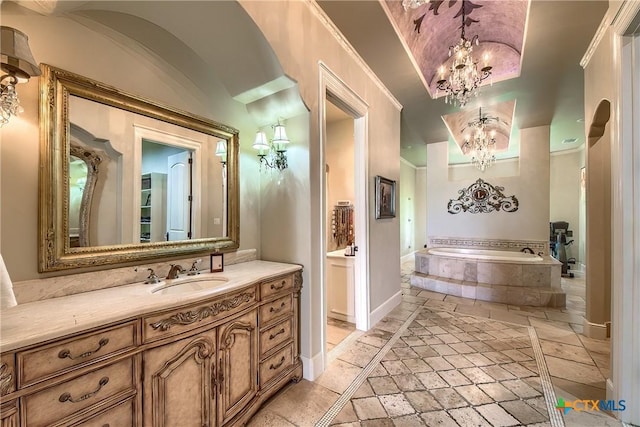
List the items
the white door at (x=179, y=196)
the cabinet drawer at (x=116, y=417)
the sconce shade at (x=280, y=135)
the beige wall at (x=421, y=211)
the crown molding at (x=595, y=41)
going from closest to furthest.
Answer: the cabinet drawer at (x=116, y=417) → the white door at (x=179, y=196) → the sconce shade at (x=280, y=135) → the crown molding at (x=595, y=41) → the beige wall at (x=421, y=211)

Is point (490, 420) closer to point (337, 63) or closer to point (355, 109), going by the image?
point (355, 109)

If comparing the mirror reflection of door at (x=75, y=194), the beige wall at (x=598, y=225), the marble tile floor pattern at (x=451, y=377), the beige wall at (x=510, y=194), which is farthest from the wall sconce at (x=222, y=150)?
the beige wall at (x=510, y=194)

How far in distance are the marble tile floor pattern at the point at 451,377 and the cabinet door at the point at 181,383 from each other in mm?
512

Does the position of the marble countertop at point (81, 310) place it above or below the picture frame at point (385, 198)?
below

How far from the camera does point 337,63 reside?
2590 millimetres

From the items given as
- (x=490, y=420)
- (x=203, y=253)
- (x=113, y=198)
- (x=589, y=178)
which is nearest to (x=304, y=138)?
(x=203, y=253)

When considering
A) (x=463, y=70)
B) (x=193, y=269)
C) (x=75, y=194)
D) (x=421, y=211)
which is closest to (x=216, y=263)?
(x=193, y=269)

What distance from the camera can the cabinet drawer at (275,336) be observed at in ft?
6.05

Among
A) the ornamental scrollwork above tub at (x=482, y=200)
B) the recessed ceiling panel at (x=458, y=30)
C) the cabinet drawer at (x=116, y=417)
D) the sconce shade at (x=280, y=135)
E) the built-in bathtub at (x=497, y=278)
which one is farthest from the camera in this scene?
the ornamental scrollwork above tub at (x=482, y=200)

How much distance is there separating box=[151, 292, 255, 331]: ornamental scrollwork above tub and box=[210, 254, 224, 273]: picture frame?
409mm

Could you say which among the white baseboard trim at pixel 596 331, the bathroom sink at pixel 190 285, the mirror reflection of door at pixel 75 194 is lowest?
the white baseboard trim at pixel 596 331

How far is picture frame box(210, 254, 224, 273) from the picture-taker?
1948 mm

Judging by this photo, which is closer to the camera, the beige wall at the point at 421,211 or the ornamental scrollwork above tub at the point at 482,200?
the ornamental scrollwork above tub at the point at 482,200

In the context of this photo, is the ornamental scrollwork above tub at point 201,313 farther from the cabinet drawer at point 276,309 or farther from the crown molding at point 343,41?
the crown molding at point 343,41
